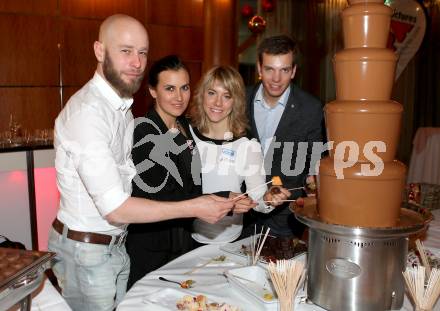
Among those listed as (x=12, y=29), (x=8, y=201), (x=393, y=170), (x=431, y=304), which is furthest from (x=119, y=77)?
(x=12, y=29)

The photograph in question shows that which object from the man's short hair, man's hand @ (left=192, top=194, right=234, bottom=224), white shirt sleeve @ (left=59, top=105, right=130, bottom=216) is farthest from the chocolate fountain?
the man's short hair

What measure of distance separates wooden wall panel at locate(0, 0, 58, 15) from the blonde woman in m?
3.39

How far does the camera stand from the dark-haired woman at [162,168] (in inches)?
96.1

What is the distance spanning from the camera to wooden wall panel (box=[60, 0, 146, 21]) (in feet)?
18.5

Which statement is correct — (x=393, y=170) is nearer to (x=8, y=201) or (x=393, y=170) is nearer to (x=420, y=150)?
(x=8, y=201)

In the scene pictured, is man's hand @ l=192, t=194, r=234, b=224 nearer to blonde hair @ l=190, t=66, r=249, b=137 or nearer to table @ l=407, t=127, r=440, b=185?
blonde hair @ l=190, t=66, r=249, b=137

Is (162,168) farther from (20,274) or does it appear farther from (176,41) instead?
(176,41)

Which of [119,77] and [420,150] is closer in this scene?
[119,77]

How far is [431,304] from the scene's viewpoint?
57.5 inches

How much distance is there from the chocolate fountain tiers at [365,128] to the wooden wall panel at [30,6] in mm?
4677

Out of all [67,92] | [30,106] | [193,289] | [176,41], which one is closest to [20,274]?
[193,289]

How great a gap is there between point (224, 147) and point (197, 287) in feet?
3.69

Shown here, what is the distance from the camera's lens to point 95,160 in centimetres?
178

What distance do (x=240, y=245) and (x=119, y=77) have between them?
0.98 m
